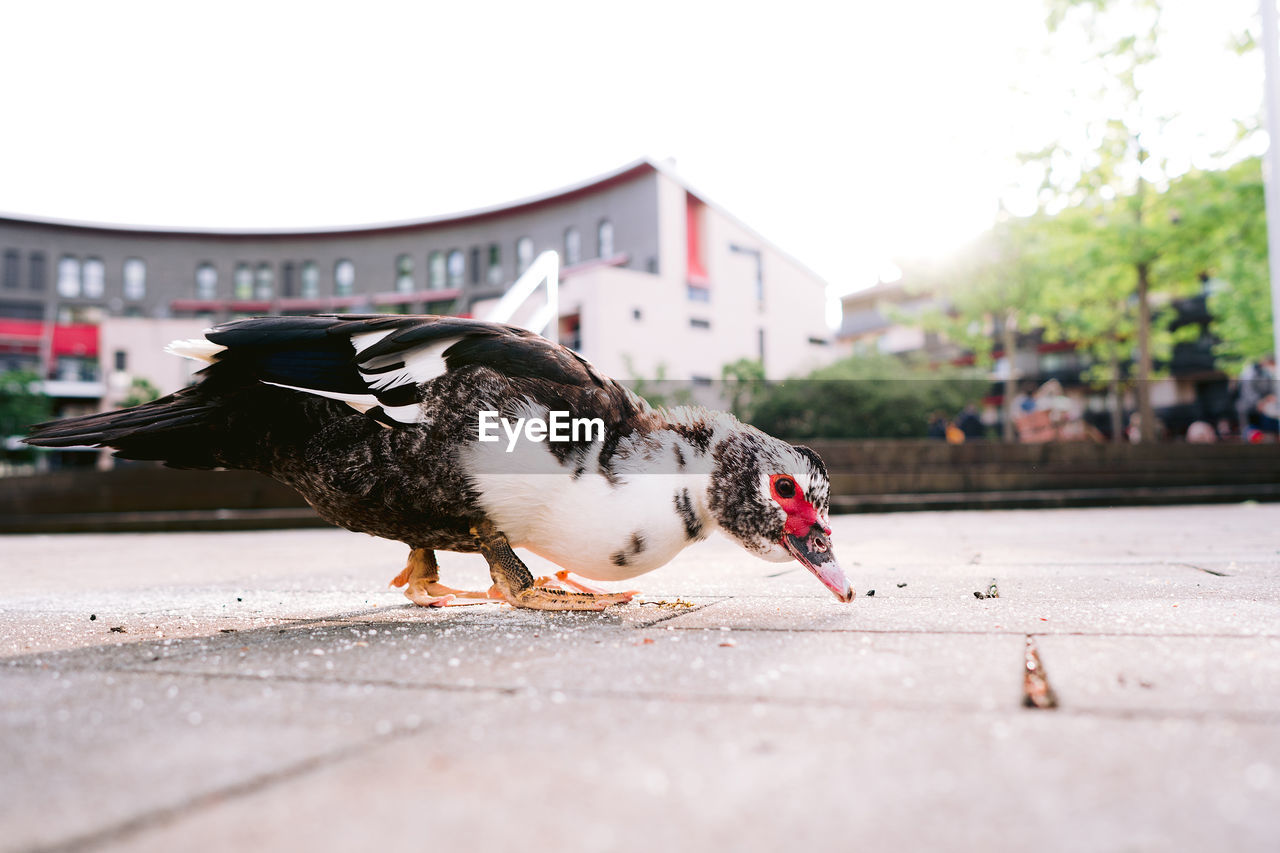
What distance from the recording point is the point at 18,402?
131 ft

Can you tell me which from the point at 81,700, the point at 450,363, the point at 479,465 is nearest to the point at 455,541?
the point at 479,465

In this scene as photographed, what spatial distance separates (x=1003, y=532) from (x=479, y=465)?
599 cm

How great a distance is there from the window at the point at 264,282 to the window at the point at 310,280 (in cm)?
187

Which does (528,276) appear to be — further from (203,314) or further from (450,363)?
(203,314)

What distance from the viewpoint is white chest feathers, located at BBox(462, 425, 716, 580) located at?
2.58 metres

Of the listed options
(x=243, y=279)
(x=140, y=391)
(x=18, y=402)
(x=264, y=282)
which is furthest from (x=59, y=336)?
(x=264, y=282)

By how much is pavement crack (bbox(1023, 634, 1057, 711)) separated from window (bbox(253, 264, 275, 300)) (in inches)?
2183

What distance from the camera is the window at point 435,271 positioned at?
48281mm

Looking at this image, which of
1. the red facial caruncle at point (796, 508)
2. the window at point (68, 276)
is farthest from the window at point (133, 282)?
the red facial caruncle at point (796, 508)

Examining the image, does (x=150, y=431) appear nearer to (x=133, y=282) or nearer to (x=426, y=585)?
(x=426, y=585)

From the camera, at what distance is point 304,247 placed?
51.8 metres

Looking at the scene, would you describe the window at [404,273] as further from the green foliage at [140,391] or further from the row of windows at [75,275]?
the row of windows at [75,275]

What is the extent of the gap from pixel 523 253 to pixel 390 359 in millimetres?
42848

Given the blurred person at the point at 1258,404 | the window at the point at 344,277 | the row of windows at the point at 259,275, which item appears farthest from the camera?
the window at the point at 344,277
